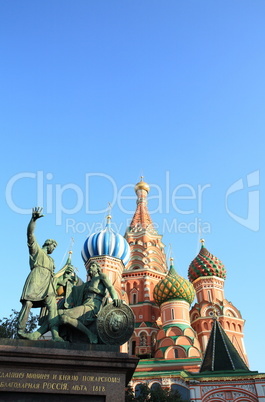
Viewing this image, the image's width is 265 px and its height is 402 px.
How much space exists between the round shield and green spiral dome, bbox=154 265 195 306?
22.6 meters

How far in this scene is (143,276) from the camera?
34719mm

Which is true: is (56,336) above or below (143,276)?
below

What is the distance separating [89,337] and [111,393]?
3.98 feet

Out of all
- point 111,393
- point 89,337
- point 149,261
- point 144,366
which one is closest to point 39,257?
point 89,337

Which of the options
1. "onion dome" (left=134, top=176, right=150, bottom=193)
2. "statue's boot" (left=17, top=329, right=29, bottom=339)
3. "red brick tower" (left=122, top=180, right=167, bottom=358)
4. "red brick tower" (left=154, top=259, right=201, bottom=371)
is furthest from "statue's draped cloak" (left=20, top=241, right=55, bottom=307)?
"onion dome" (left=134, top=176, right=150, bottom=193)

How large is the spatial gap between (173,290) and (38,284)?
2277 cm

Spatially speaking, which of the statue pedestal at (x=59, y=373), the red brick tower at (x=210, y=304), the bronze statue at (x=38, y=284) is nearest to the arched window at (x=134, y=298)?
the red brick tower at (x=210, y=304)

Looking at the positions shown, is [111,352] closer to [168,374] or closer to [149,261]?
[168,374]

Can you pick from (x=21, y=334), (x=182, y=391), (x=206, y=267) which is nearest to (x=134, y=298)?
(x=206, y=267)

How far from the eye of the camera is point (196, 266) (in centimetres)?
3578

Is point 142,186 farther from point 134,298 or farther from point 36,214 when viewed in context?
point 36,214

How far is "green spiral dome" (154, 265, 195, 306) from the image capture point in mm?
29547

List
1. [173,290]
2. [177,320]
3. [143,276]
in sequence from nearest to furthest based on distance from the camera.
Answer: [177,320]
[173,290]
[143,276]

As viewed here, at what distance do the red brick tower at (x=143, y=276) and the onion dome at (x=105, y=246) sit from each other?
329 cm
